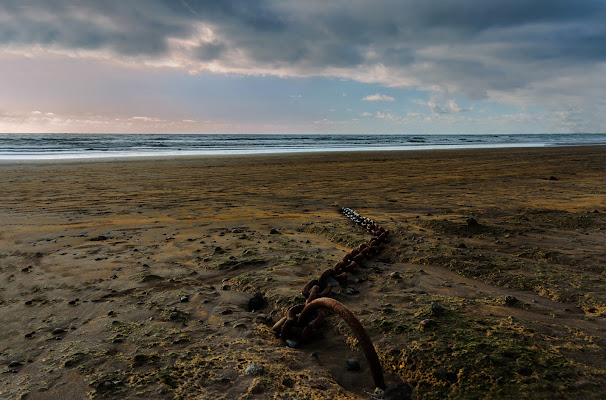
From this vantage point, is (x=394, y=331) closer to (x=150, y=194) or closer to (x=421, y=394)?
(x=421, y=394)

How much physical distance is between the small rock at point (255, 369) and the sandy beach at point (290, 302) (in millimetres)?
31

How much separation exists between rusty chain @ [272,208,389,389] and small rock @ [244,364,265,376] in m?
0.31

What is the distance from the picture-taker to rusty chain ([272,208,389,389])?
1.73m

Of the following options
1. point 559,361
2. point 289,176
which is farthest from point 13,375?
point 289,176

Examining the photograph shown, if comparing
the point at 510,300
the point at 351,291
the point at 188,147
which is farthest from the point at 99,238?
the point at 188,147

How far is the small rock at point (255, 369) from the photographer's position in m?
1.92

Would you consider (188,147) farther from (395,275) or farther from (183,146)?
(395,275)

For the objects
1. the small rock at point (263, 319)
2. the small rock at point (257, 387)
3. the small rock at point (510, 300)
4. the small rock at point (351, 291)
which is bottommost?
the small rock at point (263, 319)

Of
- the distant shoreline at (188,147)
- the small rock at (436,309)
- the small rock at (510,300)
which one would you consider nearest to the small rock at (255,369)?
the small rock at (436,309)

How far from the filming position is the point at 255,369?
193 cm

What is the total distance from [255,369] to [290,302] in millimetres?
838

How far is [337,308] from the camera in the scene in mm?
1788

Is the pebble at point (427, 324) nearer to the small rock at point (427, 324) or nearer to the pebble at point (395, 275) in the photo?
the small rock at point (427, 324)

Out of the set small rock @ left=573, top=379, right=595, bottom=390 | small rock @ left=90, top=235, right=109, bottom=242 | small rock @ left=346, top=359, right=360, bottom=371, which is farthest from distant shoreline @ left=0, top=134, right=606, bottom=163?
small rock @ left=573, top=379, right=595, bottom=390
